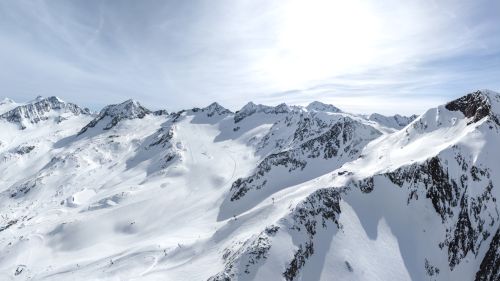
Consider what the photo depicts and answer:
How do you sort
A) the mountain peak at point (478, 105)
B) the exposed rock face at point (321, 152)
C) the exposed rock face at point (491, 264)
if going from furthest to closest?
the exposed rock face at point (321, 152) → the mountain peak at point (478, 105) → the exposed rock face at point (491, 264)

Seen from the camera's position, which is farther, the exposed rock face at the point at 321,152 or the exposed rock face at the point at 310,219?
the exposed rock face at the point at 321,152

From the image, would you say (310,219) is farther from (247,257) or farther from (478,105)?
(478,105)

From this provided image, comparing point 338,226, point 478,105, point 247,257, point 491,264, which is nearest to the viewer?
point 247,257

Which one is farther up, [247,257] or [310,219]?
[310,219]

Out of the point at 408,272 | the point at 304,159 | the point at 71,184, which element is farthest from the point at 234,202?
the point at 71,184

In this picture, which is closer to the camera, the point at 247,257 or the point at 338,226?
the point at 247,257

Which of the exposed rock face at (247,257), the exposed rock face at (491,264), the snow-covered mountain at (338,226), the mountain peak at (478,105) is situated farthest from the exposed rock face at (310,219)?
the mountain peak at (478,105)

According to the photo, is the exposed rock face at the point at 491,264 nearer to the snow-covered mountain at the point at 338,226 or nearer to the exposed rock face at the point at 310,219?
the snow-covered mountain at the point at 338,226

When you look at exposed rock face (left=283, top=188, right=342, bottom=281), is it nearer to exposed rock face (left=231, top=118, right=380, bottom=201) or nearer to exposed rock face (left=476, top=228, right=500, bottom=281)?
exposed rock face (left=476, top=228, right=500, bottom=281)

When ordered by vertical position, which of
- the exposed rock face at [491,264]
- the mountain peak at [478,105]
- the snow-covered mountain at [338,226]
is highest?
the mountain peak at [478,105]

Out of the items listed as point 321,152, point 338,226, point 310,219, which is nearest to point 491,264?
point 338,226


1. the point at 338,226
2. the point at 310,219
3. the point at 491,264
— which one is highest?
the point at 310,219
